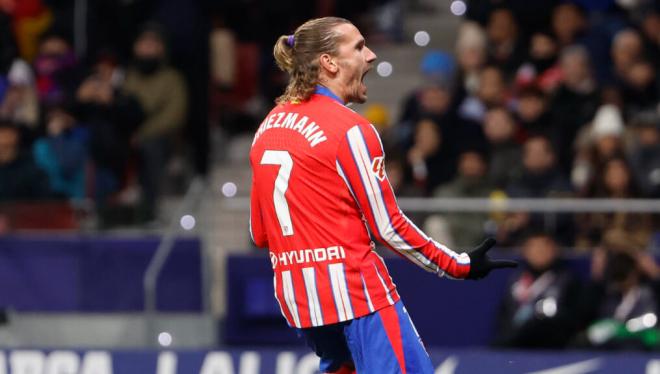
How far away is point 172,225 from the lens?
11.0 meters

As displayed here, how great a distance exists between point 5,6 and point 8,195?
2.91m

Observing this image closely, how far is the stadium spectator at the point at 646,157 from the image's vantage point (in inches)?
416

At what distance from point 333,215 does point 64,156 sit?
707 cm

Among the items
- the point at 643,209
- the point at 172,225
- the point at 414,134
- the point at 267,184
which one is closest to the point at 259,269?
the point at 172,225

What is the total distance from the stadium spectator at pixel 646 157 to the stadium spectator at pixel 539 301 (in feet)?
2.76

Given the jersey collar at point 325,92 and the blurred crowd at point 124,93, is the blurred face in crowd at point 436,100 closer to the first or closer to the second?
the blurred crowd at point 124,93

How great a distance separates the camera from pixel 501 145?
36.6ft

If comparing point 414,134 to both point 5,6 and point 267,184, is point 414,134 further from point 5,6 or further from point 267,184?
point 267,184

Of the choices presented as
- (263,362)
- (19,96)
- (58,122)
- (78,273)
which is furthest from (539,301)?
(19,96)

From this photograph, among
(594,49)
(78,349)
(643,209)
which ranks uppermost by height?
(594,49)

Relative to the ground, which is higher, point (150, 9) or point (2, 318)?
point (150, 9)

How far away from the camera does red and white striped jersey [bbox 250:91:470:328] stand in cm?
518

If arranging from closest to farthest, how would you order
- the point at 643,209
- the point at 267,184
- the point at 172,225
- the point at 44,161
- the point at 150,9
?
1. the point at 267,184
2. the point at 643,209
3. the point at 172,225
4. the point at 44,161
5. the point at 150,9

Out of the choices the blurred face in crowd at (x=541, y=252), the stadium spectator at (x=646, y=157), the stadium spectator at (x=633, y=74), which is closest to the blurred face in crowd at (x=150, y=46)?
the stadium spectator at (x=633, y=74)
